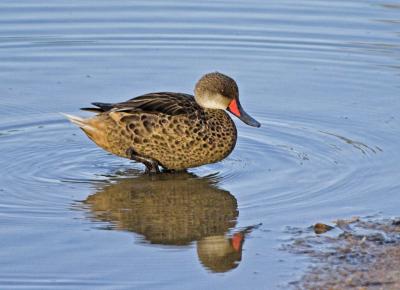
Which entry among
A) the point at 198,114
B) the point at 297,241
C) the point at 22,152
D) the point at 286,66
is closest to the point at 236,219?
the point at 297,241

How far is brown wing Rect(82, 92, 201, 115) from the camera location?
9914 mm

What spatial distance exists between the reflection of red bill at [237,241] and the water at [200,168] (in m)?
0.01

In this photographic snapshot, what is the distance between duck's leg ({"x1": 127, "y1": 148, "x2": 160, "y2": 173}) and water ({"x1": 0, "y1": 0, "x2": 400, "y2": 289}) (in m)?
0.14

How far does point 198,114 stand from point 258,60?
3.70 m

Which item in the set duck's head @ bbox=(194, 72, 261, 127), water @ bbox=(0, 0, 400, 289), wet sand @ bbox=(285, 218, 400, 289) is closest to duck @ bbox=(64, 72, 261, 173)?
duck's head @ bbox=(194, 72, 261, 127)

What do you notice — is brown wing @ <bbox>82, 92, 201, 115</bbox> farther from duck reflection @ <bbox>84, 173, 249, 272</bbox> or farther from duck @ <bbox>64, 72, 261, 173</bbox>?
duck reflection @ <bbox>84, 173, 249, 272</bbox>

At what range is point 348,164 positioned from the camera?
32.8 feet

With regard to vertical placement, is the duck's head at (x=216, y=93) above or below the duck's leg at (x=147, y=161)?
above

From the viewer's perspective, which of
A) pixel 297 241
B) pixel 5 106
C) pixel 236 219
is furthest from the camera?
pixel 5 106

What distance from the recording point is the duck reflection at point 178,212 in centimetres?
805

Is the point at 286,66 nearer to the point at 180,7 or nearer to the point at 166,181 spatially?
the point at 180,7

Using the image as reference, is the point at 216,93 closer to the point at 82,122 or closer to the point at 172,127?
the point at 172,127

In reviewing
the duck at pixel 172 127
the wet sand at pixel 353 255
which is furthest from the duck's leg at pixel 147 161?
the wet sand at pixel 353 255

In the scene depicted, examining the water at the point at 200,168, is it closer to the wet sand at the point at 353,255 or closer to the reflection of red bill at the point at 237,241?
the reflection of red bill at the point at 237,241
